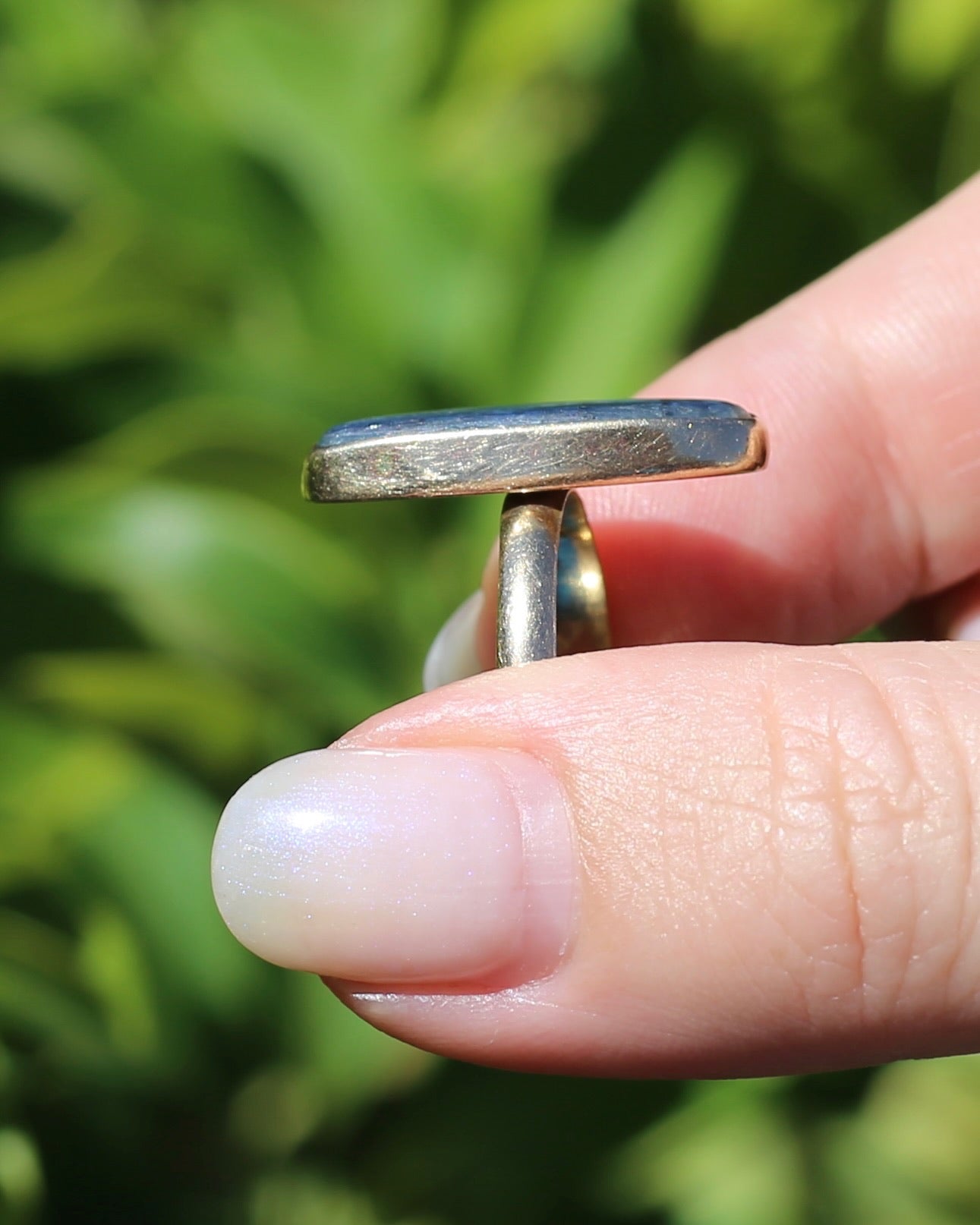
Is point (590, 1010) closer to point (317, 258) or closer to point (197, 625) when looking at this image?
point (197, 625)

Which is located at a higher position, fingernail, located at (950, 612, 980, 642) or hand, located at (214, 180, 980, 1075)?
fingernail, located at (950, 612, 980, 642)

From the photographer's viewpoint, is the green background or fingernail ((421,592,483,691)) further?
the green background

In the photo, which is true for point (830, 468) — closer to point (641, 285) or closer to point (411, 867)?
point (641, 285)

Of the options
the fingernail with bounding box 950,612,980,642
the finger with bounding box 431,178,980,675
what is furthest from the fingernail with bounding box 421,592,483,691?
the fingernail with bounding box 950,612,980,642

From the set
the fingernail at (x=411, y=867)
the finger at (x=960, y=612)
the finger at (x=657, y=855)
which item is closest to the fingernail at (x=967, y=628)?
the finger at (x=960, y=612)

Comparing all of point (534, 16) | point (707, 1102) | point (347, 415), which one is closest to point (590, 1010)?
point (707, 1102)

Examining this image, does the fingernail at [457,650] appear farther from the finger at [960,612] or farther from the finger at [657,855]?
the finger at [960,612]

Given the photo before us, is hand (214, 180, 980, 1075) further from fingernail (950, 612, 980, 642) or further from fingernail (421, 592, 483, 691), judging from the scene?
fingernail (950, 612, 980, 642)
